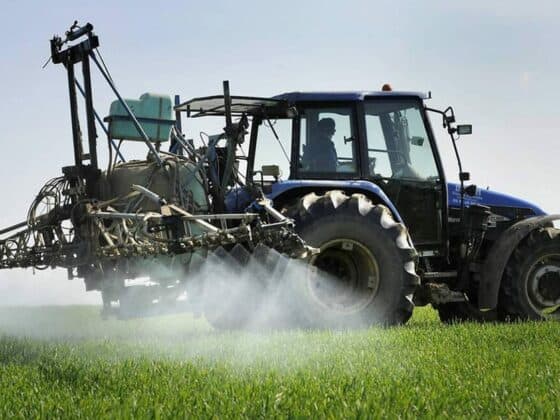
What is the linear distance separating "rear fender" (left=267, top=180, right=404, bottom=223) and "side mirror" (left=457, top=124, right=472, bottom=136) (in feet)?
4.77

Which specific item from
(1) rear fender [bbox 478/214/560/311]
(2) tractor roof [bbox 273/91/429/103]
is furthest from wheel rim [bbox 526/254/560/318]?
(2) tractor roof [bbox 273/91/429/103]

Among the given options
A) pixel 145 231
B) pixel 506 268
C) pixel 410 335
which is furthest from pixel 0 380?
pixel 506 268

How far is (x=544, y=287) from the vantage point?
10.6 metres

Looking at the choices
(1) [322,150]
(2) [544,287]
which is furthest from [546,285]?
(1) [322,150]

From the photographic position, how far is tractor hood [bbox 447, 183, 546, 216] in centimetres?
1067

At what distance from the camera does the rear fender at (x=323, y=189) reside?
30.2 ft

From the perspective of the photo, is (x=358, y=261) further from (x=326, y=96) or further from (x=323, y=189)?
(x=326, y=96)

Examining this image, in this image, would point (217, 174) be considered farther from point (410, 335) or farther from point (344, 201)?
point (410, 335)

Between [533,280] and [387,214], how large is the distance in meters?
2.61

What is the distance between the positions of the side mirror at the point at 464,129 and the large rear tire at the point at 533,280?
1.58 meters

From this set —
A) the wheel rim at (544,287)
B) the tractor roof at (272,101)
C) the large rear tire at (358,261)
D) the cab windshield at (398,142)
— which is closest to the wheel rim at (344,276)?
the large rear tire at (358,261)

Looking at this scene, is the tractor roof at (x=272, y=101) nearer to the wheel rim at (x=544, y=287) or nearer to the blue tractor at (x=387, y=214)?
the blue tractor at (x=387, y=214)

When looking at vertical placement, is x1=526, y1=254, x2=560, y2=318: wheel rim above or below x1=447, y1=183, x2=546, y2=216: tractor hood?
below

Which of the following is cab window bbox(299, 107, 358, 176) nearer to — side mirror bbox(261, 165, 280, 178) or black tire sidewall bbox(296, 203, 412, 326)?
side mirror bbox(261, 165, 280, 178)
